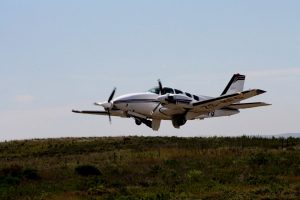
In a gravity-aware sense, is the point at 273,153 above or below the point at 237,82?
below

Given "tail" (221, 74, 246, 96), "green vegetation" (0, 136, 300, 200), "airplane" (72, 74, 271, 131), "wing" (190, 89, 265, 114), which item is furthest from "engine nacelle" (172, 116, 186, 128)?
"tail" (221, 74, 246, 96)

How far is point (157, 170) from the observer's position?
1356 inches

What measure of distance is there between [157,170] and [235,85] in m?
32.8

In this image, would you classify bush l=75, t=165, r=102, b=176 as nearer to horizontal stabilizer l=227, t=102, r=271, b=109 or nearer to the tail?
horizontal stabilizer l=227, t=102, r=271, b=109

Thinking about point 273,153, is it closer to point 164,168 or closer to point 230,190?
point 164,168

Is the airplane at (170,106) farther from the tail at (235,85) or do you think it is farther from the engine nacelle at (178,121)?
the tail at (235,85)

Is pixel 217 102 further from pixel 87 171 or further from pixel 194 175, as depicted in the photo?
pixel 87 171

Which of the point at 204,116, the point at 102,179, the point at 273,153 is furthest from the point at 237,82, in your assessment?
the point at 102,179

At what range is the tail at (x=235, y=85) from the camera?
6500 cm

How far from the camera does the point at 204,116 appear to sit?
187 feet

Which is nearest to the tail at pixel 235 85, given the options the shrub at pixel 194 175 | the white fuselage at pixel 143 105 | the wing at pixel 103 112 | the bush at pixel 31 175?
the white fuselage at pixel 143 105

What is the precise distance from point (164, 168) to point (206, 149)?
9.62 metres

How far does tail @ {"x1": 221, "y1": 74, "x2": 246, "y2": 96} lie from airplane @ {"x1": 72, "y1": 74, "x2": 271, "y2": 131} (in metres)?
6.96

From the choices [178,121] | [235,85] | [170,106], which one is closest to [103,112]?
[178,121]
